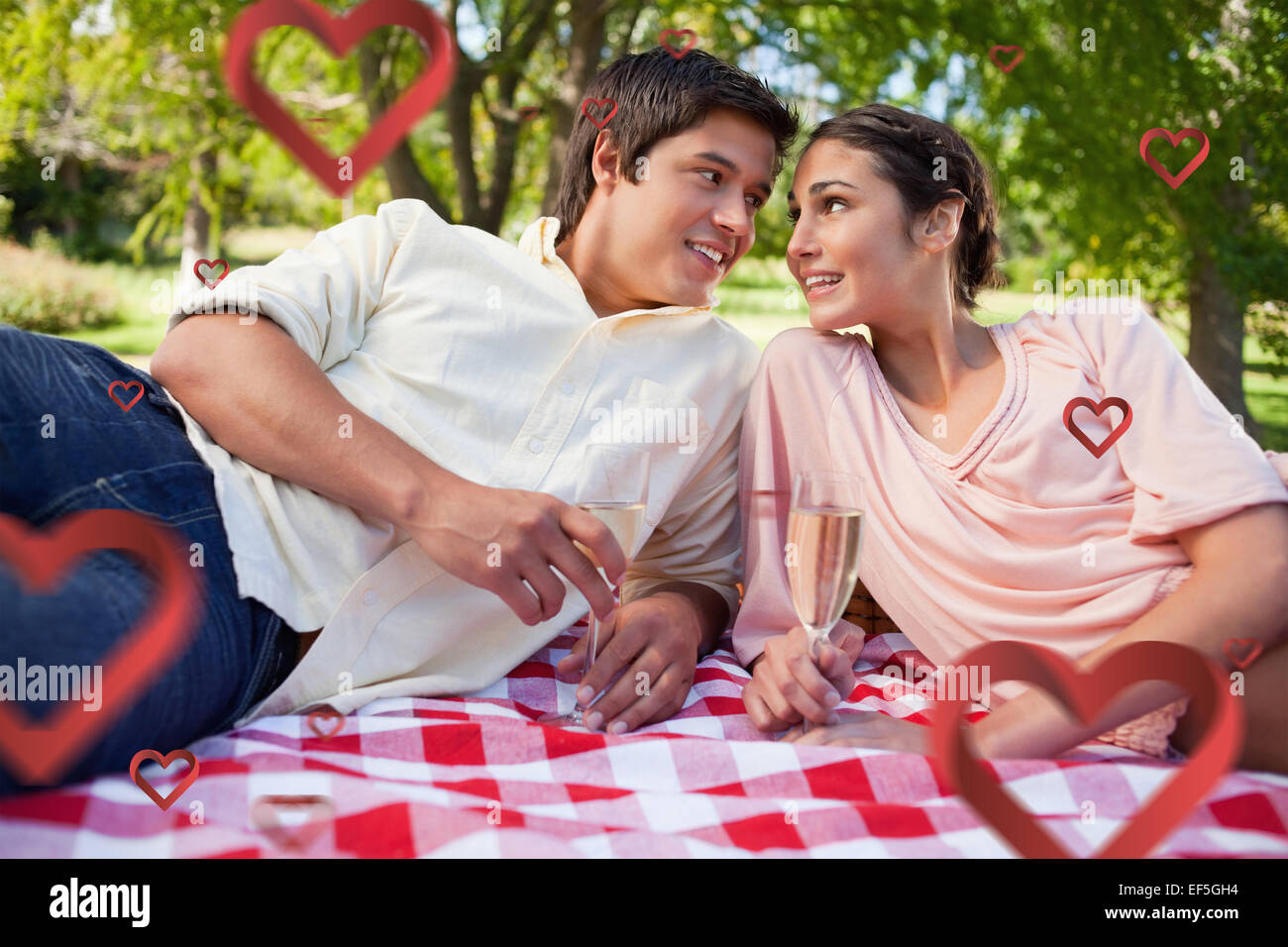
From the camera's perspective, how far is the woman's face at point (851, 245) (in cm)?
219

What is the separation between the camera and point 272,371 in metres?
1.94

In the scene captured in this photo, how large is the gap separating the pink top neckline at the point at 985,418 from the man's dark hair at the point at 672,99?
73 centimetres

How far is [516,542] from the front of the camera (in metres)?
1.72

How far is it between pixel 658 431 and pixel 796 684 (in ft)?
2.31

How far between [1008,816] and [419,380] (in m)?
1.47

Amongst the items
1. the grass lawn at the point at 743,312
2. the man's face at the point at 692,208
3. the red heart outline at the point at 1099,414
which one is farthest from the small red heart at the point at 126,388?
the grass lawn at the point at 743,312

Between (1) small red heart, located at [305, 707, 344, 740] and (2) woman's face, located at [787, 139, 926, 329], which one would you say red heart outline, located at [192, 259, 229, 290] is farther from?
(2) woman's face, located at [787, 139, 926, 329]

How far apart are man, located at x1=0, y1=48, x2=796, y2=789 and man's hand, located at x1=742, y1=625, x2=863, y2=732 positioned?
17 cm

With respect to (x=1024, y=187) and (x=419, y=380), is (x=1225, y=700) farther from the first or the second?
(x=1024, y=187)

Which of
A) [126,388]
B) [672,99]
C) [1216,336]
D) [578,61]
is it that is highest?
[578,61]

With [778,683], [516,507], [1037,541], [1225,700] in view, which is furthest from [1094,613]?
[516,507]

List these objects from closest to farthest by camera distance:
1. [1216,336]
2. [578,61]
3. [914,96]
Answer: [1216,336], [578,61], [914,96]
